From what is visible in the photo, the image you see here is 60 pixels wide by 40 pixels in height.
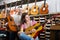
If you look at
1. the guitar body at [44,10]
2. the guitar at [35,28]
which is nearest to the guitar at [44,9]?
the guitar body at [44,10]

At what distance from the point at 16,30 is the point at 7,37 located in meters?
0.40

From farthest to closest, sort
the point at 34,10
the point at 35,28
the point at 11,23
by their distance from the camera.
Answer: the point at 34,10, the point at 11,23, the point at 35,28

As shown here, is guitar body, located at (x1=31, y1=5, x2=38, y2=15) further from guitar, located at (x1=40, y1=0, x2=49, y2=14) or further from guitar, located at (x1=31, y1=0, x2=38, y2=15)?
guitar, located at (x1=40, y1=0, x2=49, y2=14)

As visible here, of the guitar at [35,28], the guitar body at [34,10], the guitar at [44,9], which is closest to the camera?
the guitar at [35,28]

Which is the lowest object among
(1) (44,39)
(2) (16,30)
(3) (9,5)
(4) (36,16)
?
(1) (44,39)

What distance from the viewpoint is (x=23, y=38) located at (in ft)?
11.1

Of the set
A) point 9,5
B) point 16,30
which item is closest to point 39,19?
point 16,30

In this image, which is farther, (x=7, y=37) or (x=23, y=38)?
(x=7, y=37)

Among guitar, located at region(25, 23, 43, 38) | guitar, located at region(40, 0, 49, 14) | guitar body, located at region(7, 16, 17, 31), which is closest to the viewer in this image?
guitar, located at region(25, 23, 43, 38)

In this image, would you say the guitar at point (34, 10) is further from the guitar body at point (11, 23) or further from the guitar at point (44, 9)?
the guitar body at point (11, 23)

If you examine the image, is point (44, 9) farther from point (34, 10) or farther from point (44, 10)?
point (34, 10)

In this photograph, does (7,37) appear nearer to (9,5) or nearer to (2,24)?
(2,24)

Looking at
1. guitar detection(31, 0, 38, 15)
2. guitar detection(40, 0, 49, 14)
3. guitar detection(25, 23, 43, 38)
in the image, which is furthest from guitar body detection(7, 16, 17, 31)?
guitar detection(40, 0, 49, 14)

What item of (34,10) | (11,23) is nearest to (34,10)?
(34,10)
